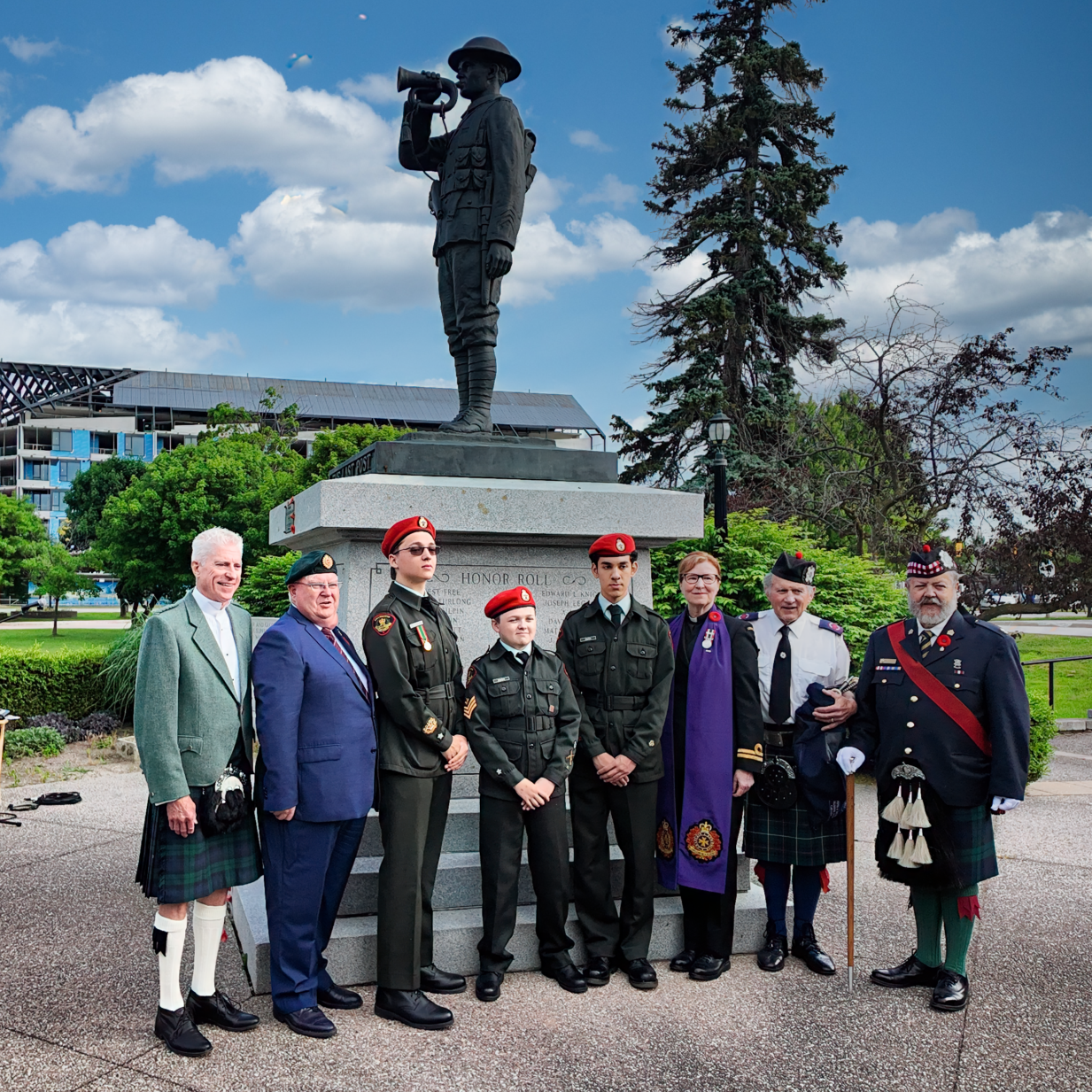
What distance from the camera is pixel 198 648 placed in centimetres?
360

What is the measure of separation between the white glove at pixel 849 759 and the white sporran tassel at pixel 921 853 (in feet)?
1.20

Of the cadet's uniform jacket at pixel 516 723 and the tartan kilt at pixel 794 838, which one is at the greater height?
the cadet's uniform jacket at pixel 516 723

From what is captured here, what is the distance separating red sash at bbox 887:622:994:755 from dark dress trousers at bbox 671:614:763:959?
68 centimetres

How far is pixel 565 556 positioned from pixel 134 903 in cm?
311

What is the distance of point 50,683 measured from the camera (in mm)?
11898

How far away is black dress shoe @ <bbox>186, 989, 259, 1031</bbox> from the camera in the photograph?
3664 mm

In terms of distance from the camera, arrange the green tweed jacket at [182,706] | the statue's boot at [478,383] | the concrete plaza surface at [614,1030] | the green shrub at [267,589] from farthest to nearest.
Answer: the green shrub at [267,589] → the statue's boot at [478,383] → the green tweed jacket at [182,706] → the concrete plaza surface at [614,1030]

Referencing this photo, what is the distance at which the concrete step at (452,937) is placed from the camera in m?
4.11

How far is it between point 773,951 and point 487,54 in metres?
5.12

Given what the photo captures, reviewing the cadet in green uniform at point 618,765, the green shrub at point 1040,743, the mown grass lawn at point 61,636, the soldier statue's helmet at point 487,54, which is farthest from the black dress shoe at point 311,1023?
the mown grass lawn at point 61,636

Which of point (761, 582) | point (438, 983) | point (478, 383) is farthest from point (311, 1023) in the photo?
point (761, 582)

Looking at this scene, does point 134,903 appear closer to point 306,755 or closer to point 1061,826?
Answer: point 306,755

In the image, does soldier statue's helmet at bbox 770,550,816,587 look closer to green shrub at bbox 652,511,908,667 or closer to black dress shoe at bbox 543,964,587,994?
black dress shoe at bbox 543,964,587,994

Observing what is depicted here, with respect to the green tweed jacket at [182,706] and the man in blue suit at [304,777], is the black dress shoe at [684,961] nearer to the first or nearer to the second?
the man in blue suit at [304,777]
